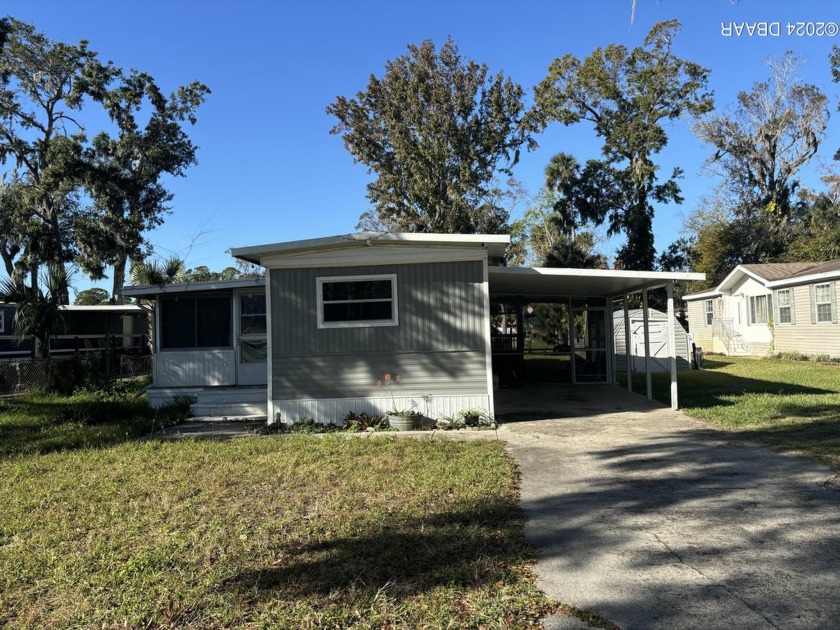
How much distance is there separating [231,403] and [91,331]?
14502 millimetres

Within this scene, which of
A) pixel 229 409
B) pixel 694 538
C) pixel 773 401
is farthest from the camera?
pixel 229 409

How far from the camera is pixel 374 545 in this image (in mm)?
4324

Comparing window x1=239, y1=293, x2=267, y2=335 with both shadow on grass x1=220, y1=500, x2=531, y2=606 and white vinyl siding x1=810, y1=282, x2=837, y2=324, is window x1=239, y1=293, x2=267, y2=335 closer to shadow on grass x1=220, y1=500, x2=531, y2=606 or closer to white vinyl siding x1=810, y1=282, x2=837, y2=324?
shadow on grass x1=220, y1=500, x2=531, y2=606

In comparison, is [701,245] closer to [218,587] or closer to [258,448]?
[258,448]

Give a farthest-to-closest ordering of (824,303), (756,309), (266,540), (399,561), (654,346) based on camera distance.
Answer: (756,309)
(654,346)
(824,303)
(266,540)
(399,561)

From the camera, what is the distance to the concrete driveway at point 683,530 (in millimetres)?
3344

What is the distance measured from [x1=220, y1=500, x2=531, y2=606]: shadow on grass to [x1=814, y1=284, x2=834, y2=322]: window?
1843cm

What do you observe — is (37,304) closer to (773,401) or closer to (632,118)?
(773,401)

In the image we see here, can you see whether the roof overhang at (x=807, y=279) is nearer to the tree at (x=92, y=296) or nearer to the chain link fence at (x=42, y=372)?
the chain link fence at (x=42, y=372)

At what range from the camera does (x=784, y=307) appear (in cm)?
2127

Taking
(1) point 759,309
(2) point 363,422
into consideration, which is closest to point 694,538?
(2) point 363,422

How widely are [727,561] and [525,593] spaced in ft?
4.80

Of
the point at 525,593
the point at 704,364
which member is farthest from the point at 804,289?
the point at 525,593

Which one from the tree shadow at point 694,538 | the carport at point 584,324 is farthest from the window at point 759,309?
the tree shadow at point 694,538
